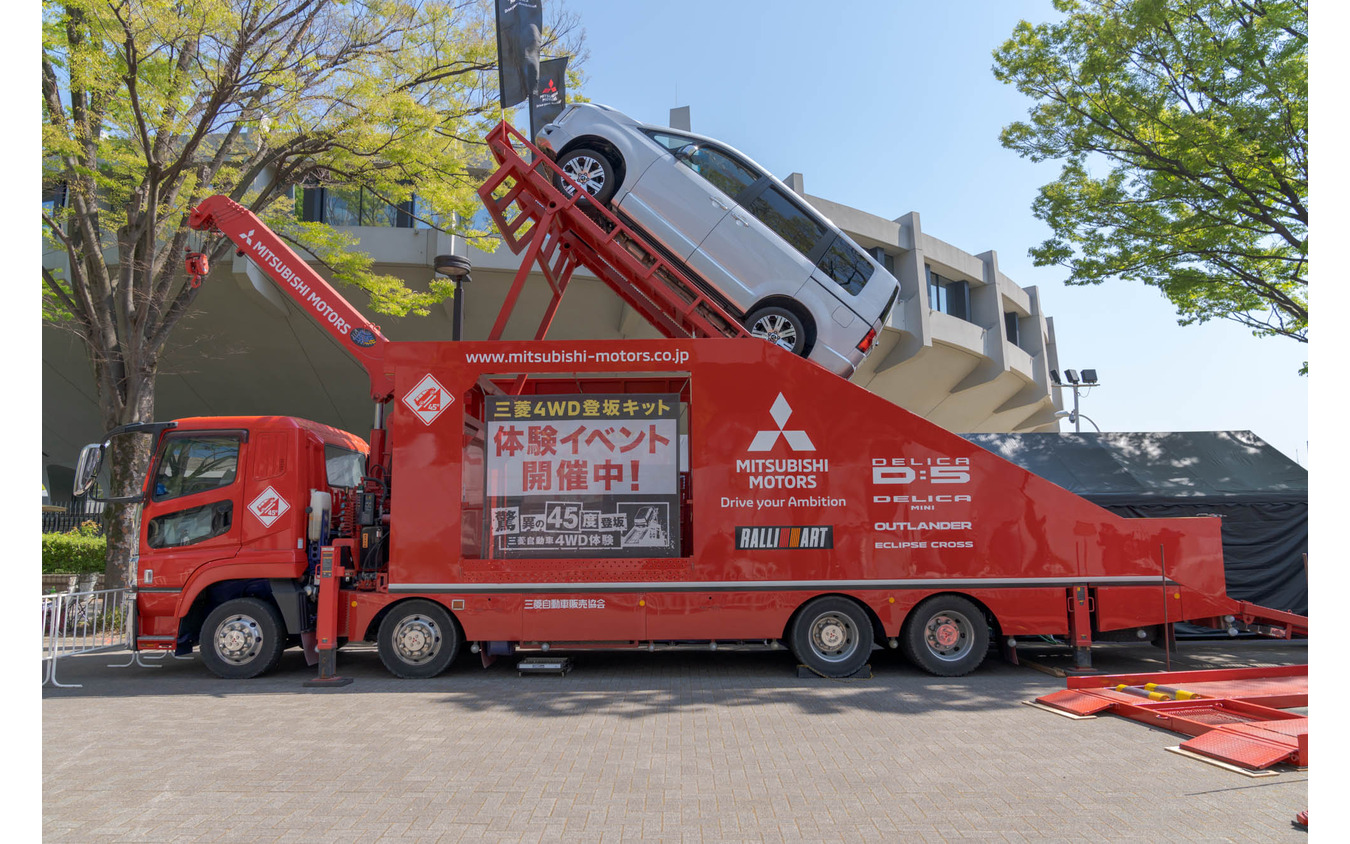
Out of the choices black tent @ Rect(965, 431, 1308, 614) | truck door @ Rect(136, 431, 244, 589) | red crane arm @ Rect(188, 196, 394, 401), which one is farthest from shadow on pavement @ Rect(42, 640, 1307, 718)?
red crane arm @ Rect(188, 196, 394, 401)

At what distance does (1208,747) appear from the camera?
17.6 feet

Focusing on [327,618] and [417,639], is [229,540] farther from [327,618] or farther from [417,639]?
[417,639]

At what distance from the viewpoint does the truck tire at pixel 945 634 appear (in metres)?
8.16

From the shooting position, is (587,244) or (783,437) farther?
(587,244)

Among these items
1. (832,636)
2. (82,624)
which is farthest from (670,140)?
(82,624)

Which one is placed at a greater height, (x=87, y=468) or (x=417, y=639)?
(x=87, y=468)

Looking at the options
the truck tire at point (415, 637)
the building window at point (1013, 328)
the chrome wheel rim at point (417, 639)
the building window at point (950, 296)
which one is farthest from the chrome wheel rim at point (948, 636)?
the building window at point (1013, 328)

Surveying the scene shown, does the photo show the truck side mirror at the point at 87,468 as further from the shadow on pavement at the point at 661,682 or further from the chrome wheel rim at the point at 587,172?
the chrome wheel rim at the point at 587,172

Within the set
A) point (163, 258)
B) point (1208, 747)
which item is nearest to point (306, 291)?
point (163, 258)

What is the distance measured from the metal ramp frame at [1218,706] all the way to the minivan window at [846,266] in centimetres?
482

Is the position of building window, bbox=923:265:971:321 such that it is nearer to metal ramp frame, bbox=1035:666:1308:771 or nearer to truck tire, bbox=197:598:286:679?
metal ramp frame, bbox=1035:666:1308:771

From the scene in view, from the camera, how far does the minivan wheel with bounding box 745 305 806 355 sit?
9320 mm

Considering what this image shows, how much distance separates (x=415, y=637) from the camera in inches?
325

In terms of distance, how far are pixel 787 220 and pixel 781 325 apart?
1323 millimetres
